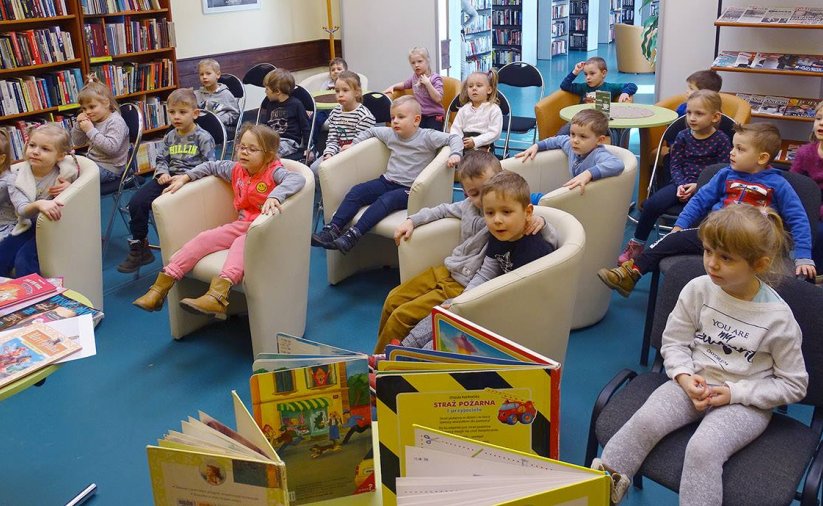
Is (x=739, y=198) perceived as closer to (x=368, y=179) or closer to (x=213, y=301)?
(x=368, y=179)

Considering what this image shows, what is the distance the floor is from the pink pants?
459 mm

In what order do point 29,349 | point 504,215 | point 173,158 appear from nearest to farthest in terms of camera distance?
point 29,349, point 504,215, point 173,158

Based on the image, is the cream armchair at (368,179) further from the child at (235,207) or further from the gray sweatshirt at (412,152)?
the child at (235,207)

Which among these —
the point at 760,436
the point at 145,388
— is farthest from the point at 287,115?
the point at 760,436

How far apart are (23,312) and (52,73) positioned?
4497 millimetres

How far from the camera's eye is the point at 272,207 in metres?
3.38

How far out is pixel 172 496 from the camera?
4.86ft

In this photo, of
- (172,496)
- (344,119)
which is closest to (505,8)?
(344,119)

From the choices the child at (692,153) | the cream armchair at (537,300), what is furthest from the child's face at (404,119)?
the cream armchair at (537,300)

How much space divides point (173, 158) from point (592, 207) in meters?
2.65

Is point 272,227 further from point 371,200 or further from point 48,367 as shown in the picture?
point 48,367

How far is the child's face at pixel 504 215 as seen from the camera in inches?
109

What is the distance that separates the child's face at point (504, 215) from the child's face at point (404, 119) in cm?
173

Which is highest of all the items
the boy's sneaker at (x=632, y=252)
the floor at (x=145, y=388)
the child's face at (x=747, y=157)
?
the child's face at (x=747, y=157)
